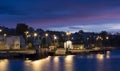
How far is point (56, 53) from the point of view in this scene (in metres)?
108

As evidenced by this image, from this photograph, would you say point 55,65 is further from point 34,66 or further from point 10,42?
point 10,42

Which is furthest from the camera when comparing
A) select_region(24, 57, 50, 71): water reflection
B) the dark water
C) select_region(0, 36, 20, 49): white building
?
select_region(0, 36, 20, 49): white building

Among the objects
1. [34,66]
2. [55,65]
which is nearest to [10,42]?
[55,65]

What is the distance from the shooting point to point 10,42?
11919 centimetres

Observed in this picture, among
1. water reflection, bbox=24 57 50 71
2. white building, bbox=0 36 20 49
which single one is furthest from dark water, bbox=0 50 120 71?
white building, bbox=0 36 20 49

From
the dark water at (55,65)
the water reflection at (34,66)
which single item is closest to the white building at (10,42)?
the dark water at (55,65)

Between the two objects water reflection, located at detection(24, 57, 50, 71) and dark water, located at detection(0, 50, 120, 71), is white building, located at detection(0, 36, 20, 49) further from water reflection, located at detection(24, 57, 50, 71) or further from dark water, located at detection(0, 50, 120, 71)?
water reflection, located at detection(24, 57, 50, 71)

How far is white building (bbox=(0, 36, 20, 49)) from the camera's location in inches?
4618

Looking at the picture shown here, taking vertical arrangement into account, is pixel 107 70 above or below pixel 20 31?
below

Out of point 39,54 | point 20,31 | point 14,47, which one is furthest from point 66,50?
point 20,31

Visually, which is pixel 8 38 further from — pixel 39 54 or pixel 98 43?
pixel 98 43

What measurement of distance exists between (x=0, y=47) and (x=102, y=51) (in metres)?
32.6

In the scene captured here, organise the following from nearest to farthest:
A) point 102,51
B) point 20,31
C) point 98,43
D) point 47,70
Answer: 1. point 47,70
2. point 102,51
3. point 20,31
4. point 98,43

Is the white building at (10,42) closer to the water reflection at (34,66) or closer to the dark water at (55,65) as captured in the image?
the dark water at (55,65)
